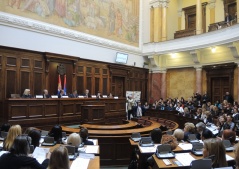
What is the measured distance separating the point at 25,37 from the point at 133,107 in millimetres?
7080

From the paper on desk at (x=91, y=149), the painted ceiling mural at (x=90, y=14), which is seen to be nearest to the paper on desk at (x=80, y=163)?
the paper on desk at (x=91, y=149)

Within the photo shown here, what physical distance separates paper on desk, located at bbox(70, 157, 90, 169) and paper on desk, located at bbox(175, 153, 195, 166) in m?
1.41

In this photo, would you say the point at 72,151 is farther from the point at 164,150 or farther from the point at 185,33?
the point at 185,33

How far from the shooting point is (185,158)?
3590 mm

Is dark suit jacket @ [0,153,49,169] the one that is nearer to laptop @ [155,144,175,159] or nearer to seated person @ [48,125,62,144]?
laptop @ [155,144,175,159]

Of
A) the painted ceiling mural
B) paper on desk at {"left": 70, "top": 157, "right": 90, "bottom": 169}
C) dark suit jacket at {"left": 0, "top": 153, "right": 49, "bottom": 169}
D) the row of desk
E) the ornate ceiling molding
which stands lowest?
the row of desk

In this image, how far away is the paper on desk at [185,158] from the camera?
3.36m

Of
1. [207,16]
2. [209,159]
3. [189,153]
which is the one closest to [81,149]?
[189,153]

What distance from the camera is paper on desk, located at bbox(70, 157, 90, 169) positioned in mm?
3114

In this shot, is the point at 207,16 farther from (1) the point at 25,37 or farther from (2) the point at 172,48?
(1) the point at 25,37

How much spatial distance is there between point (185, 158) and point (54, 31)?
32.8ft

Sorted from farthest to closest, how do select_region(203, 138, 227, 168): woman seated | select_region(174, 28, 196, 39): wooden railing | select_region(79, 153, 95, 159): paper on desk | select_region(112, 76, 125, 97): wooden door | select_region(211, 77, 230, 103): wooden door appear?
1. select_region(174, 28, 196, 39): wooden railing
2. select_region(112, 76, 125, 97): wooden door
3. select_region(211, 77, 230, 103): wooden door
4. select_region(79, 153, 95, 159): paper on desk
5. select_region(203, 138, 227, 168): woman seated

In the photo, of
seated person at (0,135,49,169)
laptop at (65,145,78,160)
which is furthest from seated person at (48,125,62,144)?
seated person at (0,135,49,169)

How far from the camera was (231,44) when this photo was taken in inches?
505
